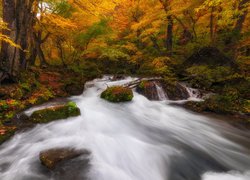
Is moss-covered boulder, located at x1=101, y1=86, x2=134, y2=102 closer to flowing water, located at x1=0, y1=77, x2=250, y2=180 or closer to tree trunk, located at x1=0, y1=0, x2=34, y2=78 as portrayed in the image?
flowing water, located at x1=0, y1=77, x2=250, y2=180

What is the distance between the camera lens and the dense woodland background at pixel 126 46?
8578mm

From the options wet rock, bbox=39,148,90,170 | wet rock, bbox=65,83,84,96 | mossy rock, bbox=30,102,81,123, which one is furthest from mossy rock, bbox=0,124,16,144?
wet rock, bbox=65,83,84,96

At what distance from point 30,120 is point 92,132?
6.07 feet

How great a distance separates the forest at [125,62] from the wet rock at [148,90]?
0.04m

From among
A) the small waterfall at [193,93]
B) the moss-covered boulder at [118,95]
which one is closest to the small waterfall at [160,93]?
the small waterfall at [193,93]

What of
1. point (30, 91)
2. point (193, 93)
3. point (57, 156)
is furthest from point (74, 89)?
point (57, 156)

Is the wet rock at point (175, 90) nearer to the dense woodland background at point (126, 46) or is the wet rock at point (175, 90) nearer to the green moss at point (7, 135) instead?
the dense woodland background at point (126, 46)

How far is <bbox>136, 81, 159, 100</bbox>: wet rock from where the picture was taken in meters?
9.99

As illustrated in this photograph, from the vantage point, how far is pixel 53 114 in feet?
22.4

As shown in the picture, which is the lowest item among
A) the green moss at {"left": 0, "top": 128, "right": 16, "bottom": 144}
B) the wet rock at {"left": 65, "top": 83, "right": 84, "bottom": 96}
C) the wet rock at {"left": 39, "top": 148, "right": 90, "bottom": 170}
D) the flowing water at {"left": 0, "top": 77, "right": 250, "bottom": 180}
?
the flowing water at {"left": 0, "top": 77, "right": 250, "bottom": 180}

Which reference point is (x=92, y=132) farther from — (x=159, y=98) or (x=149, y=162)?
(x=159, y=98)

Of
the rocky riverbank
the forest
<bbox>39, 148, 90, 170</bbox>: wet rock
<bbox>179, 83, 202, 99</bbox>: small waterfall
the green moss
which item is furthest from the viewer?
<bbox>179, 83, 202, 99</bbox>: small waterfall

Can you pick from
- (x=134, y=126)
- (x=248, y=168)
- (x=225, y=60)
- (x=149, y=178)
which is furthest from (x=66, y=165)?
(x=225, y=60)

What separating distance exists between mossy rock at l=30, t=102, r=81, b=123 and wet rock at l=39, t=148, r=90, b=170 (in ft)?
5.77
